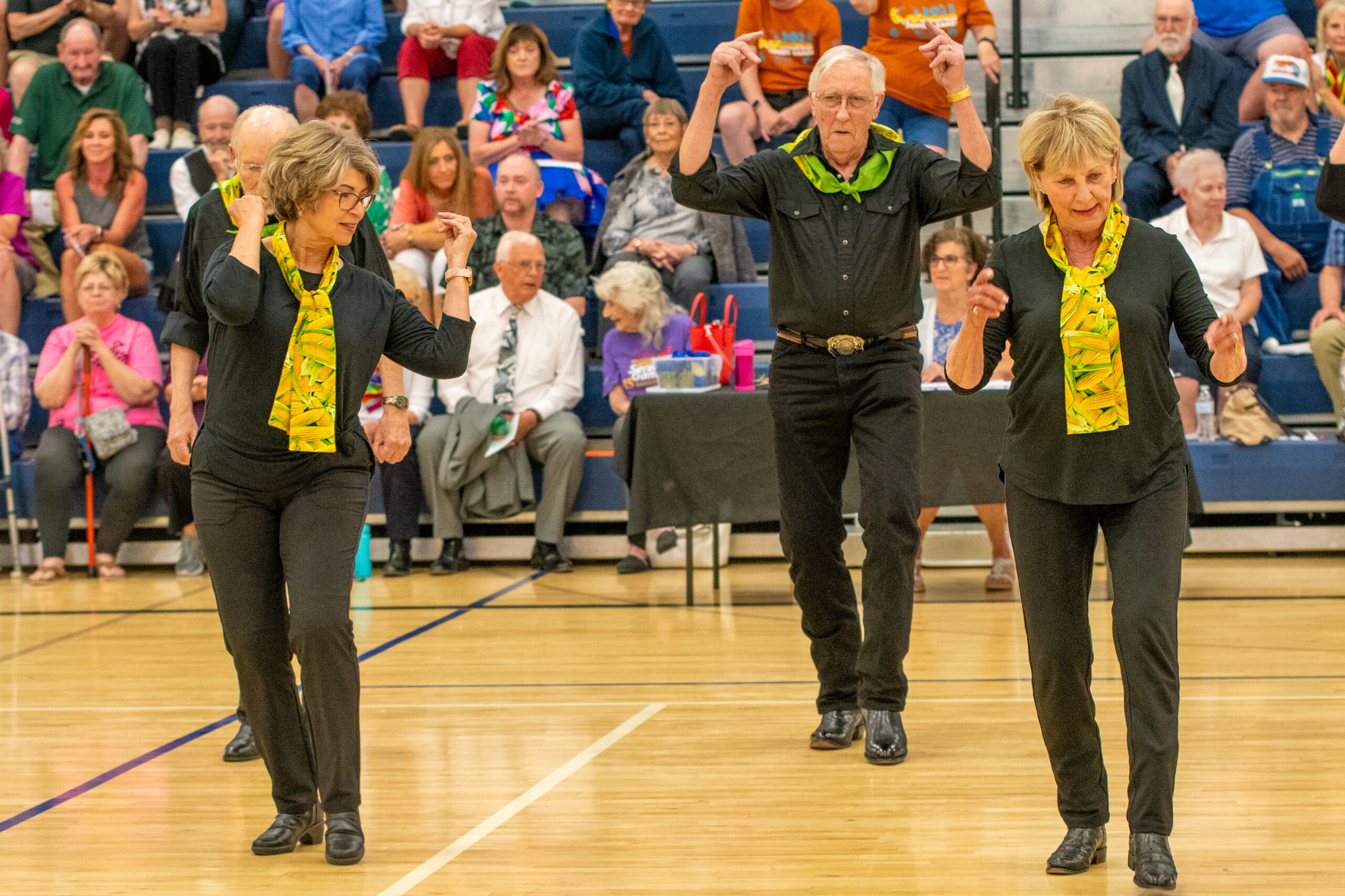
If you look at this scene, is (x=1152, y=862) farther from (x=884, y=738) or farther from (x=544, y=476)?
(x=544, y=476)

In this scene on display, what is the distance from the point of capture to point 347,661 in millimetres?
3119

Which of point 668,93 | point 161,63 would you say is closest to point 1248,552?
point 668,93

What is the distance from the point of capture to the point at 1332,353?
7.19 metres

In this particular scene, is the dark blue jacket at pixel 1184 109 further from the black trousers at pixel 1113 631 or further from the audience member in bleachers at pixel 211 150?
the black trousers at pixel 1113 631

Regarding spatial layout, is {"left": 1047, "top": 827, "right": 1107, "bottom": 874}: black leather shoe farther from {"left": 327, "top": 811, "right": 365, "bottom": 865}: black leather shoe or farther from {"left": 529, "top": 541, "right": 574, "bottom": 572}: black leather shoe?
{"left": 529, "top": 541, "right": 574, "bottom": 572}: black leather shoe

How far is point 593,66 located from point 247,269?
19.4 ft

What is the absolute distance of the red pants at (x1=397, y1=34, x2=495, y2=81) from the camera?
9164mm

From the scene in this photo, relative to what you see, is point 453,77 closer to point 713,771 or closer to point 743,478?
point 743,478

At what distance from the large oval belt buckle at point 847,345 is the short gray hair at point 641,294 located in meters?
3.39

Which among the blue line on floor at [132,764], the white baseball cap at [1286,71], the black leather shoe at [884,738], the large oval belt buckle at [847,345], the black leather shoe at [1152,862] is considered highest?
the white baseball cap at [1286,71]

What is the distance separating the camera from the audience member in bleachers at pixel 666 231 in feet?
25.5

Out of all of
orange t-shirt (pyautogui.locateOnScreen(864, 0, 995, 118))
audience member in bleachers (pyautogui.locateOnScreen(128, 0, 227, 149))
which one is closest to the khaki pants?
orange t-shirt (pyautogui.locateOnScreen(864, 0, 995, 118))

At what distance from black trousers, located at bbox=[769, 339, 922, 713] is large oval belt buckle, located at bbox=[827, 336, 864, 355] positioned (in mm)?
21

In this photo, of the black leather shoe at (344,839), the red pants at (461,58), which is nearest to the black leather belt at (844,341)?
the black leather shoe at (344,839)
